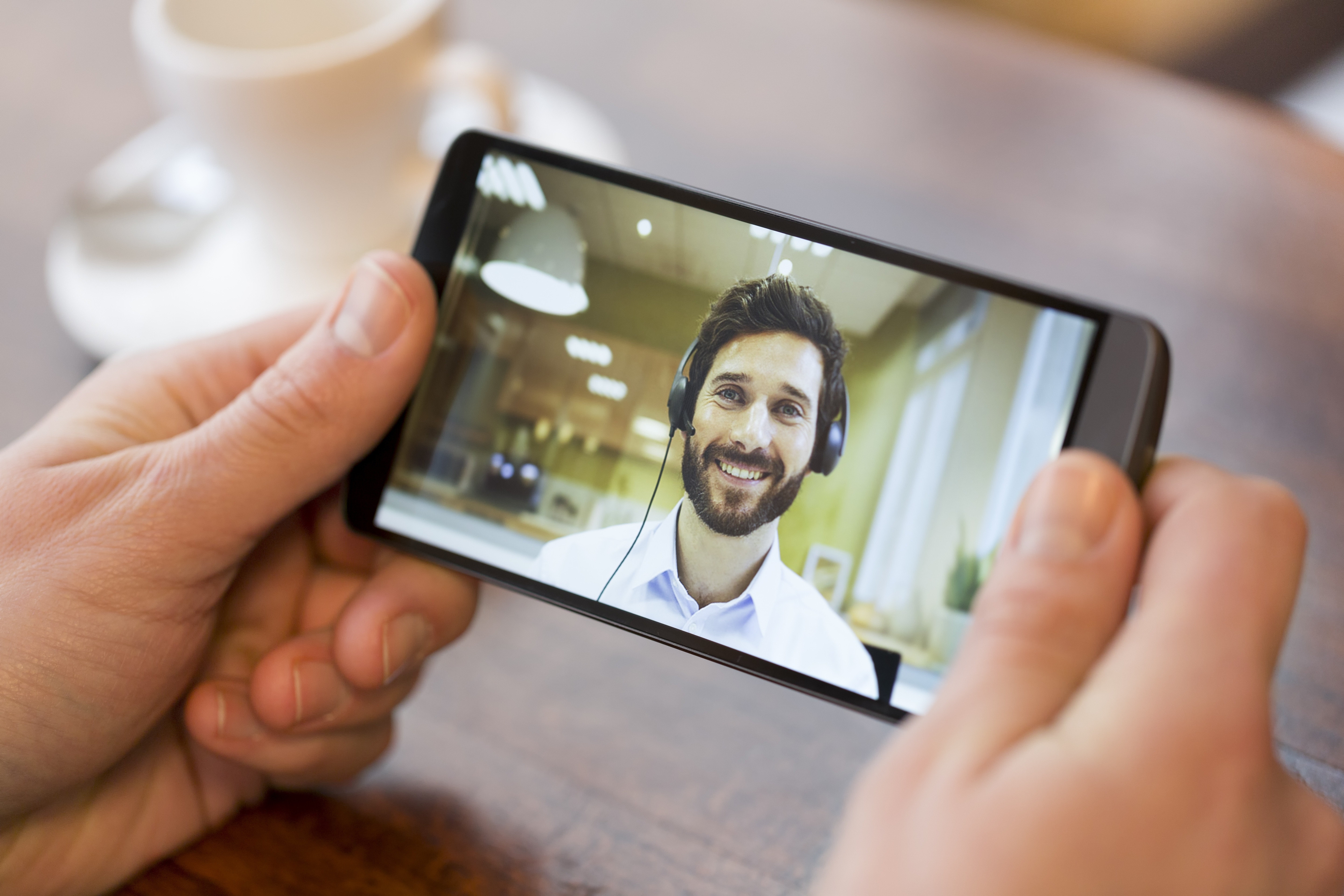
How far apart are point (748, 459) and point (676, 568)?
5cm

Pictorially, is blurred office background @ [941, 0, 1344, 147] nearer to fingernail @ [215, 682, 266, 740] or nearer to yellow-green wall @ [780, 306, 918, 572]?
yellow-green wall @ [780, 306, 918, 572]

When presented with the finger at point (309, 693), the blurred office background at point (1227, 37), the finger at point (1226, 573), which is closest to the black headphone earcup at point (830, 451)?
the finger at point (1226, 573)

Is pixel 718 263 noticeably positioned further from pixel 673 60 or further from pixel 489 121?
pixel 673 60

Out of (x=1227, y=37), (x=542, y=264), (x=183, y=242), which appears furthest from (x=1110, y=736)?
(x=1227, y=37)

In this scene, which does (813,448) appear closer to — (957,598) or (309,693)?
(957,598)

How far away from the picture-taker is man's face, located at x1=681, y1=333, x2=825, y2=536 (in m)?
0.33

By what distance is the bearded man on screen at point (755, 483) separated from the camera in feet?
1.07

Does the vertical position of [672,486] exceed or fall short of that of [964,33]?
it falls short

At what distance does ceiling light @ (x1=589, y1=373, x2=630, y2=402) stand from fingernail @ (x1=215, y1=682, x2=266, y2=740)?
0.69ft

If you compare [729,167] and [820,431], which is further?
[729,167]

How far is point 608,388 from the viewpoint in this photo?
35cm

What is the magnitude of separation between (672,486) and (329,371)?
15cm

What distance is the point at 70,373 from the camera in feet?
1.65

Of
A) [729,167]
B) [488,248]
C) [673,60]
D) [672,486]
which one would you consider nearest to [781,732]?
[672,486]
